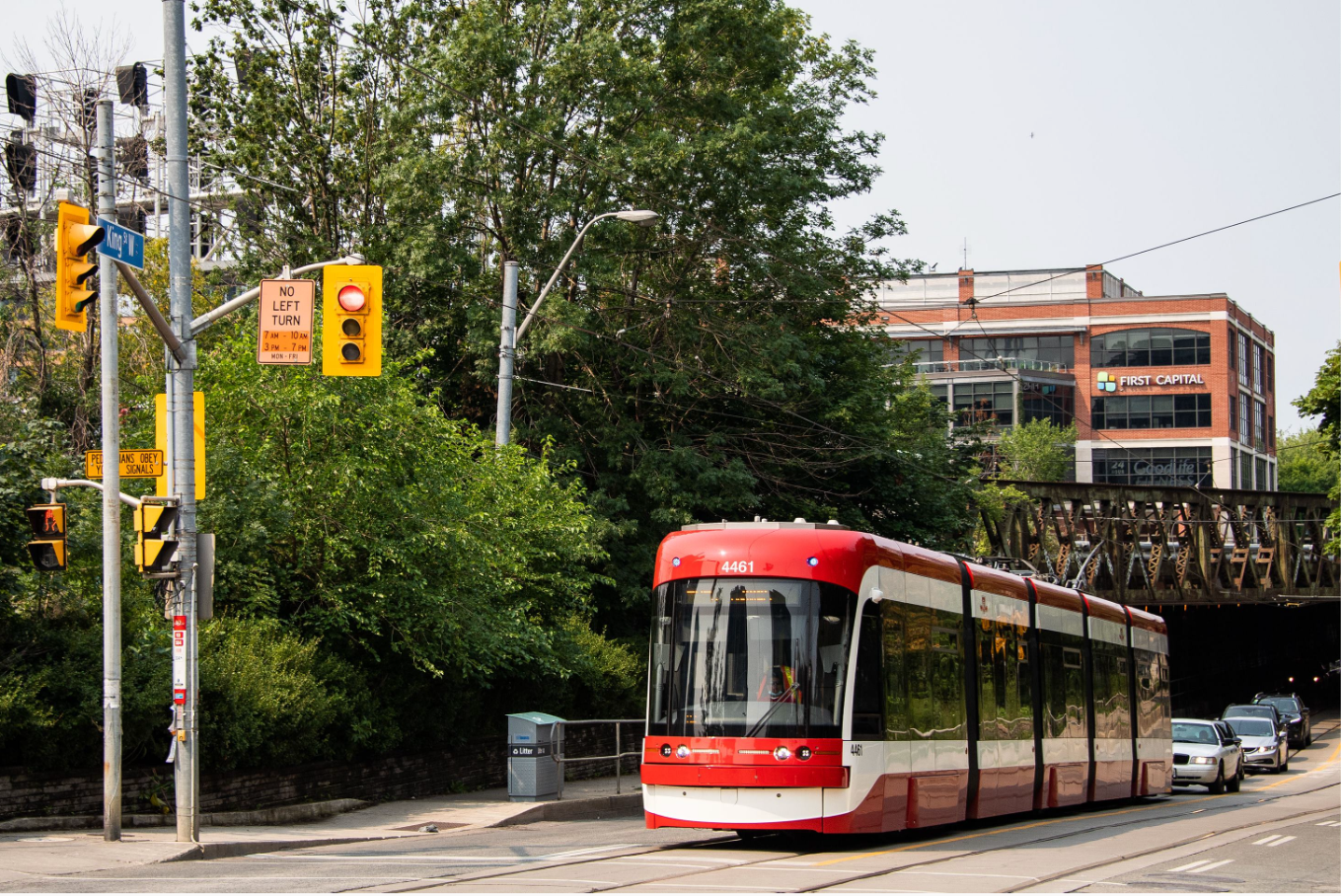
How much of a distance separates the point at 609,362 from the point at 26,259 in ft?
45.8

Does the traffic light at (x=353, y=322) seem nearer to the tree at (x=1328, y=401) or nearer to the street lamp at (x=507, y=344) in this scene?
the street lamp at (x=507, y=344)

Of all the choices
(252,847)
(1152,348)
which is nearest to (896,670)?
(252,847)

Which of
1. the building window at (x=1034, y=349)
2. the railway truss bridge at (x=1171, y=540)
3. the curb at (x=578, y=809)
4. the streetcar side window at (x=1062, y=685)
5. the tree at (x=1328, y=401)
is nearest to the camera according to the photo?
the streetcar side window at (x=1062, y=685)

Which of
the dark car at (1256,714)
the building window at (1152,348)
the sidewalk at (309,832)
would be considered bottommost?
the dark car at (1256,714)

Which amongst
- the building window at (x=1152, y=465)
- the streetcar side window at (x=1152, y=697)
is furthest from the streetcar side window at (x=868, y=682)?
the building window at (x=1152, y=465)

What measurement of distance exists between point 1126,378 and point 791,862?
292 ft

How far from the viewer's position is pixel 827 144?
33.6 m

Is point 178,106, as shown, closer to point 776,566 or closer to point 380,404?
point 380,404

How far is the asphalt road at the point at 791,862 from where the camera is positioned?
11352 millimetres

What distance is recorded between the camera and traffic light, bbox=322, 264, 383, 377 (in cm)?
1406

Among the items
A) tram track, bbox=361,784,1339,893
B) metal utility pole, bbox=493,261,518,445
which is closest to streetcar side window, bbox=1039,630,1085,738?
tram track, bbox=361,784,1339,893

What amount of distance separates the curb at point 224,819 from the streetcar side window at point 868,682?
8.06 m

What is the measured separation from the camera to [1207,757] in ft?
102

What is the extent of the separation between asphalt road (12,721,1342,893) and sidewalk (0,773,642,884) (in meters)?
0.42
